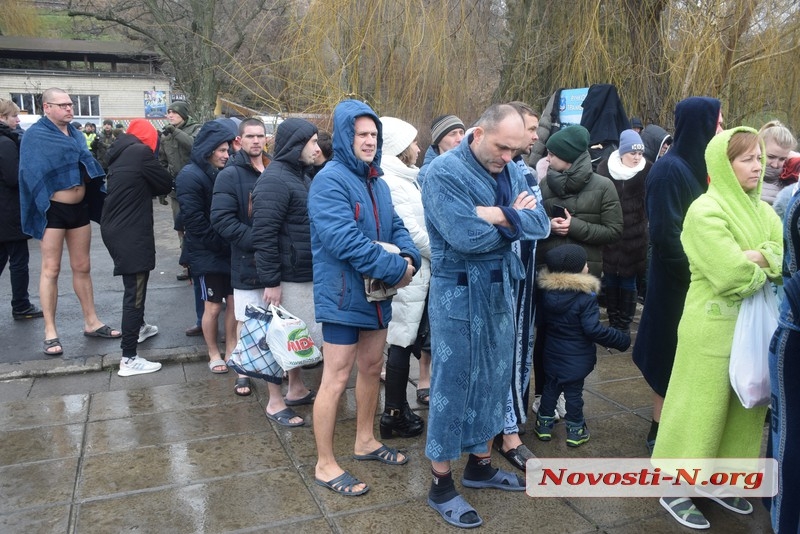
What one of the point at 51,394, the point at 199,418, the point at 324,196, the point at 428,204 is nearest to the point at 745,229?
the point at 428,204

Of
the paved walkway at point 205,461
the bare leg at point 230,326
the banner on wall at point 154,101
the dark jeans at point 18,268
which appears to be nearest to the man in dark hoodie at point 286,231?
the paved walkway at point 205,461

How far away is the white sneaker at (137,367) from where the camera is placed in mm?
5266

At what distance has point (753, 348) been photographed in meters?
2.97

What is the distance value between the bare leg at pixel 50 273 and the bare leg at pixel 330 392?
130 inches

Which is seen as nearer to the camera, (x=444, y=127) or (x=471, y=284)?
(x=471, y=284)

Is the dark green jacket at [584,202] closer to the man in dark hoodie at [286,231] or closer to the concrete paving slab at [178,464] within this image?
the man in dark hoodie at [286,231]

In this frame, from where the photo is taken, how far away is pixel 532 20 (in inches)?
291

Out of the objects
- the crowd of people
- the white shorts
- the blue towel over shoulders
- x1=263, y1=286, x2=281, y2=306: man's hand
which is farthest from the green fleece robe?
the blue towel over shoulders

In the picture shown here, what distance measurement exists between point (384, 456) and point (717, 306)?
1.90 metres

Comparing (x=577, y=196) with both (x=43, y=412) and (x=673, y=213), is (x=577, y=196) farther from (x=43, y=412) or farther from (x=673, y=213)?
(x=43, y=412)

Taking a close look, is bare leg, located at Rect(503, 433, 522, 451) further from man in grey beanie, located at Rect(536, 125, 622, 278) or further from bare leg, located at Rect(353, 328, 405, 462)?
man in grey beanie, located at Rect(536, 125, 622, 278)

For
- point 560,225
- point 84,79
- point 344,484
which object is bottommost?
point 344,484

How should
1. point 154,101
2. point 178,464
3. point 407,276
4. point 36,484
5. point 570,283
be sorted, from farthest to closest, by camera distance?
point 154,101 → point 570,283 → point 178,464 → point 36,484 → point 407,276

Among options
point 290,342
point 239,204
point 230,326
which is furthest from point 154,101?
point 290,342
